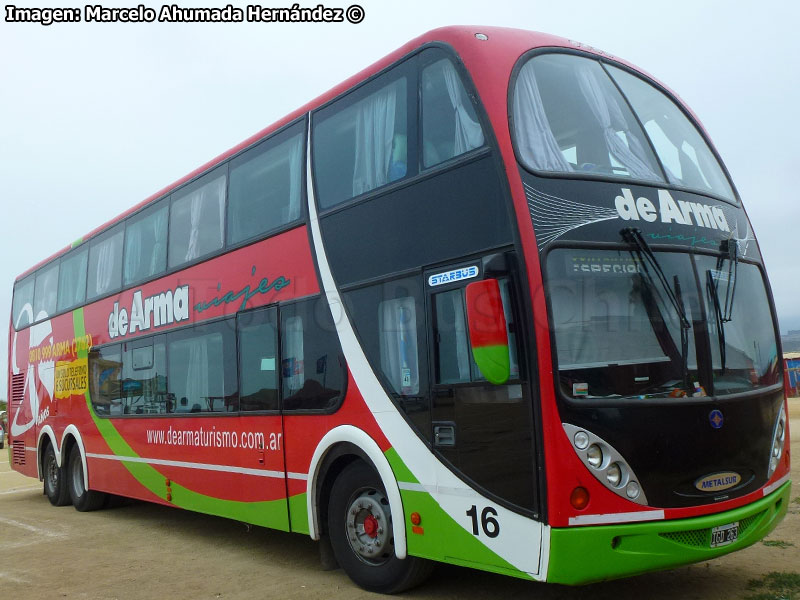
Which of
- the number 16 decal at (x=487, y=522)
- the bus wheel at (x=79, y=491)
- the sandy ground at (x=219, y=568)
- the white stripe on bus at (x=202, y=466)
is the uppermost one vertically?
the white stripe on bus at (x=202, y=466)

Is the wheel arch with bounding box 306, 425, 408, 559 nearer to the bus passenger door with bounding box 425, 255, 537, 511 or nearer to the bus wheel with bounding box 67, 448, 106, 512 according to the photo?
the bus passenger door with bounding box 425, 255, 537, 511

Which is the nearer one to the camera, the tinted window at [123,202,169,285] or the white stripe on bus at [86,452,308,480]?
the white stripe on bus at [86,452,308,480]

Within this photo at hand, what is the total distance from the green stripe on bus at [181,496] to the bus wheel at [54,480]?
1988mm

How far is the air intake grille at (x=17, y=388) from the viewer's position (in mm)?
16047

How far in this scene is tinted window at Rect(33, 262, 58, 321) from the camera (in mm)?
14547

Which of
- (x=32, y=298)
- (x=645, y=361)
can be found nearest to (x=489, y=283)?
(x=645, y=361)

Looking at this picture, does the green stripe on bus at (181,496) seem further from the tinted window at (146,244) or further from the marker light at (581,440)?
the marker light at (581,440)

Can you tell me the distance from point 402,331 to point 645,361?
6.18 ft

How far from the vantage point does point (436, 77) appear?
6.43 metres

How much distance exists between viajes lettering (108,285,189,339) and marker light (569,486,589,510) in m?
6.05

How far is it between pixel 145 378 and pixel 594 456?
729 cm

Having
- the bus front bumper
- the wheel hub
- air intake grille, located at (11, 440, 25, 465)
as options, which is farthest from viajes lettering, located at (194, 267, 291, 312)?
air intake grille, located at (11, 440, 25, 465)

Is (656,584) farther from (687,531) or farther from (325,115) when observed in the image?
(325,115)

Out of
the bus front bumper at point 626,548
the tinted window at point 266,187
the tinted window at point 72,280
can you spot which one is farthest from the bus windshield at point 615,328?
the tinted window at point 72,280
